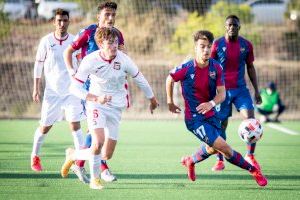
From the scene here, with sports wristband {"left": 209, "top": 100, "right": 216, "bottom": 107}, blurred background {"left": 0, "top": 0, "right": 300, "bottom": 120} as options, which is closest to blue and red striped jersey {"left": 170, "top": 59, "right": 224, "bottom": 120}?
sports wristband {"left": 209, "top": 100, "right": 216, "bottom": 107}

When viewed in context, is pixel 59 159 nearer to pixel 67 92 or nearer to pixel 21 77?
pixel 67 92

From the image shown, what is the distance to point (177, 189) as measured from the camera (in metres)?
7.70

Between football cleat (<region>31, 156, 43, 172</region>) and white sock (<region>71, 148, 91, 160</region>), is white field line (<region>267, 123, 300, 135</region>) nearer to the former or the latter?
football cleat (<region>31, 156, 43, 172</region>)

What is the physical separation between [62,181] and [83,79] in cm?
139

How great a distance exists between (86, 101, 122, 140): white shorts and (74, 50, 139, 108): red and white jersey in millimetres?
92

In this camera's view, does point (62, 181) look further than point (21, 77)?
No

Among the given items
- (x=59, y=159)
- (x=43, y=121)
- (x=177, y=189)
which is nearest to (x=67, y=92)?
(x=43, y=121)

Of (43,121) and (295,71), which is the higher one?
(43,121)

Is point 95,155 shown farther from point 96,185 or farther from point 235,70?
point 235,70

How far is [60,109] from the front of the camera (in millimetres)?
9562

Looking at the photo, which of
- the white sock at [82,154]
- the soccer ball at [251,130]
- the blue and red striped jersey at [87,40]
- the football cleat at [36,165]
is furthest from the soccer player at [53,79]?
the soccer ball at [251,130]

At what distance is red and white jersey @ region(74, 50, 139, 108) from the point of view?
24.9 ft

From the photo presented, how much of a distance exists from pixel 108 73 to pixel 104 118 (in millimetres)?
510

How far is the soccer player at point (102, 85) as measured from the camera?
24.7 ft
